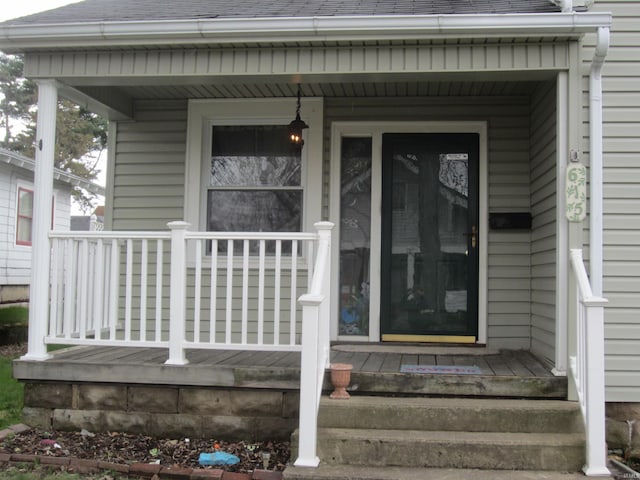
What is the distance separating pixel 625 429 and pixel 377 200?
2583 millimetres

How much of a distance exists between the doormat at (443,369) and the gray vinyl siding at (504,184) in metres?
0.99

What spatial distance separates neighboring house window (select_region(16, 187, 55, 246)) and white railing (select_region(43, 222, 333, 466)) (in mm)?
7074

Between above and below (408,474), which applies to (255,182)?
above

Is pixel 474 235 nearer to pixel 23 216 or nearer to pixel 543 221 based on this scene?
pixel 543 221

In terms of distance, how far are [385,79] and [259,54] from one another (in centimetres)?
91

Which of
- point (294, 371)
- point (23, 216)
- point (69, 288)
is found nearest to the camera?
point (294, 371)

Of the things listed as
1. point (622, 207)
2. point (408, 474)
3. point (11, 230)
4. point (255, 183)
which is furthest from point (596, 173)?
point (11, 230)

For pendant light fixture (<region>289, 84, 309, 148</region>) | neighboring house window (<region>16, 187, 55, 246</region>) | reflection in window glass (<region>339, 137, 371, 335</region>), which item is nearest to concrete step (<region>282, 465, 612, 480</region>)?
reflection in window glass (<region>339, 137, 371, 335</region>)

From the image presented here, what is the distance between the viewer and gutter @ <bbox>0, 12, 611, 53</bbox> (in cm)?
365

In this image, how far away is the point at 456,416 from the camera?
3.54 m

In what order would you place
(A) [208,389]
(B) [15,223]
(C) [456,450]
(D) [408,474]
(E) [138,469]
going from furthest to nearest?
(B) [15,223], (A) [208,389], (E) [138,469], (C) [456,450], (D) [408,474]

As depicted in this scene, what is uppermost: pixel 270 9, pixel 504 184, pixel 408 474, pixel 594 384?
pixel 270 9

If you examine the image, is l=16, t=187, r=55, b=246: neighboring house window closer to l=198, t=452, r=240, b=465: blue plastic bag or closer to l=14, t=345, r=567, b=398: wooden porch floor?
l=14, t=345, r=567, b=398: wooden porch floor

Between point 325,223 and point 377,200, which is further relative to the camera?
point 377,200
